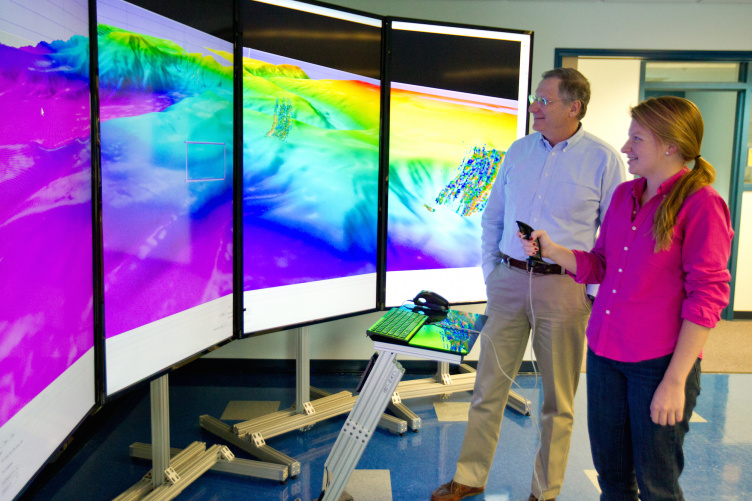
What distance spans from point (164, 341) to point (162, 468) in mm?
620

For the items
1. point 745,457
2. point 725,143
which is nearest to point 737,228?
point 725,143

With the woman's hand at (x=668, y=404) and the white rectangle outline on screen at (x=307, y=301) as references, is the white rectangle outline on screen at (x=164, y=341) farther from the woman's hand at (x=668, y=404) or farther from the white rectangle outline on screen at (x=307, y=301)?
the woman's hand at (x=668, y=404)

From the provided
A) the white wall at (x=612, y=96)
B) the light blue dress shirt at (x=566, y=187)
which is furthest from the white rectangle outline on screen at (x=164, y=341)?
the white wall at (x=612, y=96)

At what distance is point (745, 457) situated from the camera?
2.70 m

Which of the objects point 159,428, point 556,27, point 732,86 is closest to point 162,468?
point 159,428

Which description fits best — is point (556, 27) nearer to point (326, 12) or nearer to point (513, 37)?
point (513, 37)

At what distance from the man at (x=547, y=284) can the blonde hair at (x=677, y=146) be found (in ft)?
2.32

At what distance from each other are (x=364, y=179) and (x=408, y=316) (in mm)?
1141

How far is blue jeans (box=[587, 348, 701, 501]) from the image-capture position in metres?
1.42

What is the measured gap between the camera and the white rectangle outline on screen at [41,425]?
1076mm

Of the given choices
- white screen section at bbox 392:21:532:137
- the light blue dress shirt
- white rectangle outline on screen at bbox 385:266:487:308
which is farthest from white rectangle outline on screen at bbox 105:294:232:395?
white screen section at bbox 392:21:532:137

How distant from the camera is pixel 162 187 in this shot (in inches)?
73.9

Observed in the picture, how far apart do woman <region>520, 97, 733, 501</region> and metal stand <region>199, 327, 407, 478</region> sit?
4.53 feet

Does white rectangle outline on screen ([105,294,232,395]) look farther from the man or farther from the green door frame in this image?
the green door frame
